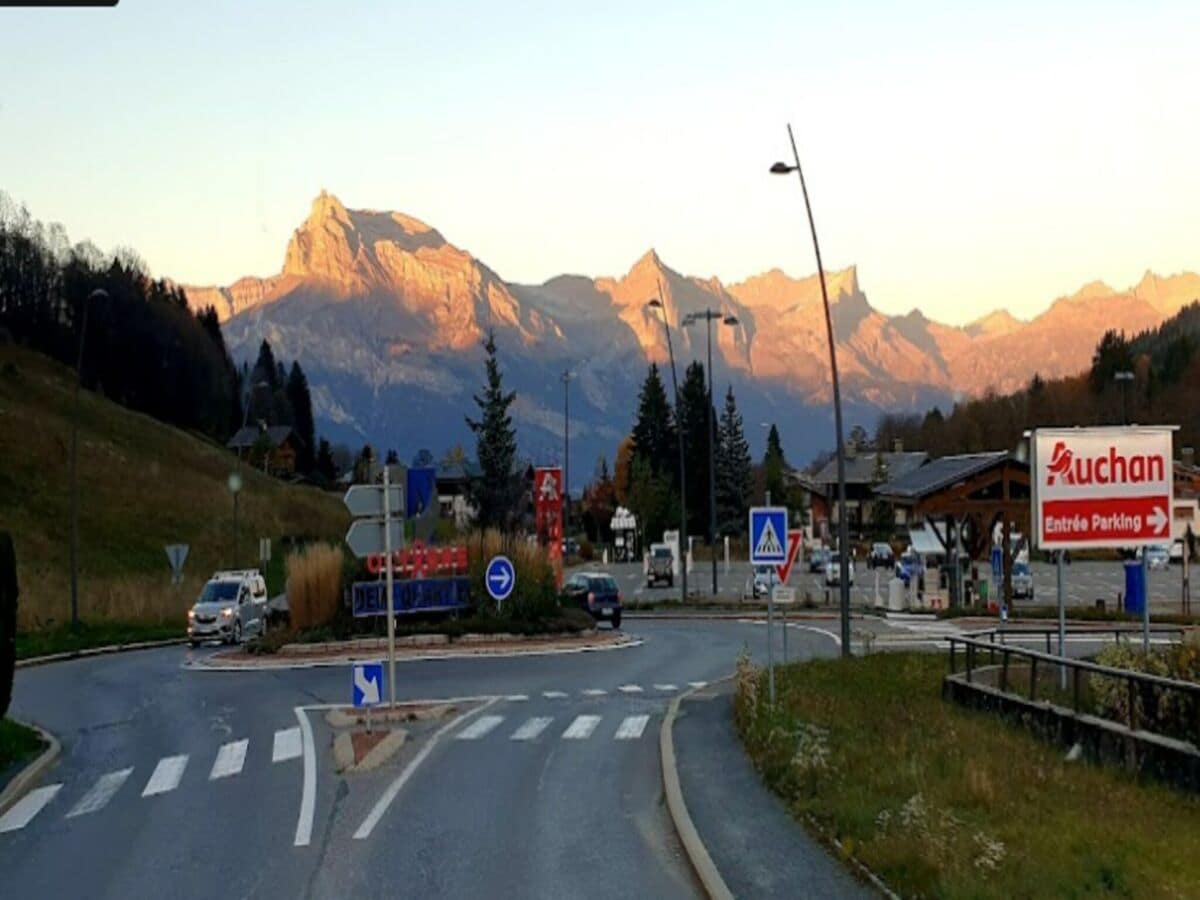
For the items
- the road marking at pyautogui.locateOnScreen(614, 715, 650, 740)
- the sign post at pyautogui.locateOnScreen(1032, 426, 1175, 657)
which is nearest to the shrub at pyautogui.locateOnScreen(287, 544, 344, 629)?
the road marking at pyautogui.locateOnScreen(614, 715, 650, 740)

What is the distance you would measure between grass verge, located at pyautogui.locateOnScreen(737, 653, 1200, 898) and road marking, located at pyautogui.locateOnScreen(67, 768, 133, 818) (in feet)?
23.7

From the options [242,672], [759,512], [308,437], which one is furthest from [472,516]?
[308,437]

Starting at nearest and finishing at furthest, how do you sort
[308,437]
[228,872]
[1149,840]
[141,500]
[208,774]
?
1. [1149,840]
2. [228,872]
3. [208,774]
4. [141,500]
5. [308,437]

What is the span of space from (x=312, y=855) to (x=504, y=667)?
1951 centimetres

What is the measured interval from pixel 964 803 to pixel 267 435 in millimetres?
126266

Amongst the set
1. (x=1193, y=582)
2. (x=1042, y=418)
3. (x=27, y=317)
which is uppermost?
(x=27, y=317)

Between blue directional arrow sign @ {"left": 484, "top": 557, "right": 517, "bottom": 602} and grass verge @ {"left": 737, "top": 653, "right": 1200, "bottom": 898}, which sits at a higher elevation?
blue directional arrow sign @ {"left": 484, "top": 557, "right": 517, "bottom": 602}

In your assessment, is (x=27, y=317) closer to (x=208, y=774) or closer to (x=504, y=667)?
(x=504, y=667)

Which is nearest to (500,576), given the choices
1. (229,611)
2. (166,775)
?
(229,611)

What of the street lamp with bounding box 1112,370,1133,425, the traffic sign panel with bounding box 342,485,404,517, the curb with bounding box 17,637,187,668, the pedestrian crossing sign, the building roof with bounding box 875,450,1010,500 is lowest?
the curb with bounding box 17,637,187,668

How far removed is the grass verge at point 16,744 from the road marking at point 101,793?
54.2 inches

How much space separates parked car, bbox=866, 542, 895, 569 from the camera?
92.2 metres

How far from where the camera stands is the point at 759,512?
21266 millimetres

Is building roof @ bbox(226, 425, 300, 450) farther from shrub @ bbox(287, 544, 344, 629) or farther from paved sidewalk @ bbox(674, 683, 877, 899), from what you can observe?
paved sidewalk @ bbox(674, 683, 877, 899)
